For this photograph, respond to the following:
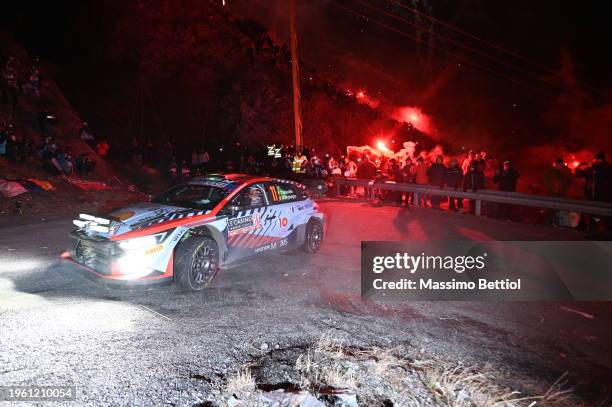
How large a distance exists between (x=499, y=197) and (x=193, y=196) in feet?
30.5

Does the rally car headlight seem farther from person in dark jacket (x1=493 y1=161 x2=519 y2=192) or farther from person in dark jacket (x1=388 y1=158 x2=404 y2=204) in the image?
person in dark jacket (x1=388 y1=158 x2=404 y2=204)

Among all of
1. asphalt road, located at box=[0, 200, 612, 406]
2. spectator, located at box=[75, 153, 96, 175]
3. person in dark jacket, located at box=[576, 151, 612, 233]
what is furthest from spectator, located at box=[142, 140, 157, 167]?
person in dark jacket, located at box=[576, 151, 612, 233]

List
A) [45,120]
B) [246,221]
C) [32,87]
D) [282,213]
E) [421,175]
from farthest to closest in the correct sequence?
[32,87] < [45,120] < [421,175] < [282,213] < [246,221]

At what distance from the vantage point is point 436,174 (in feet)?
49.2

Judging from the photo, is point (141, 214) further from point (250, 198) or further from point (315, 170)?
point (315, 170)

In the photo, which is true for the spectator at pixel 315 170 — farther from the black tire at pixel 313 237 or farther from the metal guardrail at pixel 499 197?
the black tire at pixel 313 237

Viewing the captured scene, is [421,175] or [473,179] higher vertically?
[421,175]

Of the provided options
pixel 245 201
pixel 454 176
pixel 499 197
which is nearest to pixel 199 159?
pixel 454 176

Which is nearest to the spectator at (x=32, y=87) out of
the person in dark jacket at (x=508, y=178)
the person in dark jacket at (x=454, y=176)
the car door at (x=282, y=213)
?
the car door at (x=282, y=213)

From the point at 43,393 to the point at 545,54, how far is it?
4959cm

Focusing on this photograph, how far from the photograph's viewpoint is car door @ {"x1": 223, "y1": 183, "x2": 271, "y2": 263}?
22.1 feet

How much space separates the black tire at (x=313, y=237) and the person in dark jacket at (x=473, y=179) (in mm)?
6708

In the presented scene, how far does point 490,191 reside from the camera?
42.9 ft
